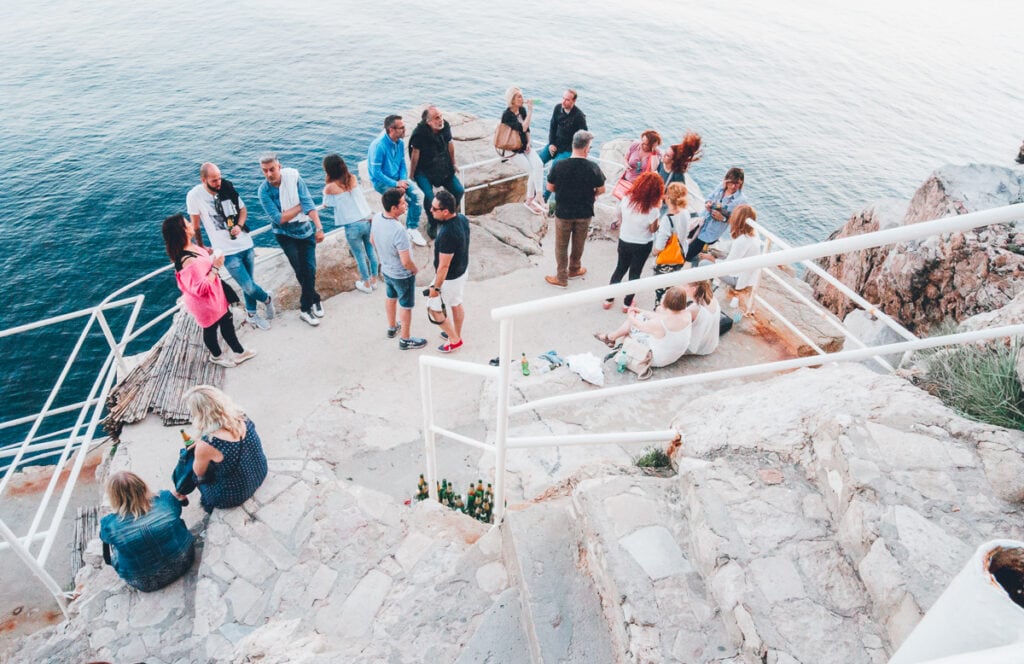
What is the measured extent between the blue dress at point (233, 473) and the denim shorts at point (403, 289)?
2.30 m

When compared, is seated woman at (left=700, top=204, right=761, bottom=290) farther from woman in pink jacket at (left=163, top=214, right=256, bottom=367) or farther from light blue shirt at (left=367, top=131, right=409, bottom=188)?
woman in pink jacket at (left=163, top=214, right=256, bottom=367)

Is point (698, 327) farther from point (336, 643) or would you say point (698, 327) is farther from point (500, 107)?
point (500, 107)

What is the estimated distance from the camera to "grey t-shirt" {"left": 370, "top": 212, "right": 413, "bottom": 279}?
569 centimetres

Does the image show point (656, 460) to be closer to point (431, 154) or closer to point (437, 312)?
point (437, 312)

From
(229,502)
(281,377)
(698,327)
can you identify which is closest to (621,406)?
(698,327)

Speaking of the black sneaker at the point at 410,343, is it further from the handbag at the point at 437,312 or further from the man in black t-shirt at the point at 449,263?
the handbag at the point at 437,312

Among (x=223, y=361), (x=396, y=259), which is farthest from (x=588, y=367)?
(x=223, y=361)

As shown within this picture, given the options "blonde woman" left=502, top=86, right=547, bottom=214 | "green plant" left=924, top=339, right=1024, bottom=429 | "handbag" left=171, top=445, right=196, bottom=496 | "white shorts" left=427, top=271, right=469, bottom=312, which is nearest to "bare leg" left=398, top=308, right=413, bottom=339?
"white shorts" left=427, top=271, right=469, bottom=312

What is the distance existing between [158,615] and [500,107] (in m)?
23.7

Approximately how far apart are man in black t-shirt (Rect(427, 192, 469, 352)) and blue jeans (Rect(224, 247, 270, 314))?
2363mm

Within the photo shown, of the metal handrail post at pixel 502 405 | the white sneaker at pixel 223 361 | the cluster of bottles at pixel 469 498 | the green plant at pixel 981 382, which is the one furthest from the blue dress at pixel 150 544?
the green plant at pixel 981 382

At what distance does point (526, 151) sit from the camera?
8594 millimetres

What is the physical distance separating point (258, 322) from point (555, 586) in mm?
5489

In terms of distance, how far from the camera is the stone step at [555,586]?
253 centimetres
